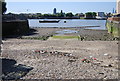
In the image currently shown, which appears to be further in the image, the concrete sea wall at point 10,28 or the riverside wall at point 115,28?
the concrete sea wall at point 10,28

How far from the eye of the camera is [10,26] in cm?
3256

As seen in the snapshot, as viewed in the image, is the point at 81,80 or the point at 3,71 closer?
the point at 81,80

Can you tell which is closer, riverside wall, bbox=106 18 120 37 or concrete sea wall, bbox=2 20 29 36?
riverside wall, bbox=106 18 120 37

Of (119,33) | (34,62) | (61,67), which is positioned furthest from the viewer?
(119,33)

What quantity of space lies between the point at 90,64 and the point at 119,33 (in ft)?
49.1

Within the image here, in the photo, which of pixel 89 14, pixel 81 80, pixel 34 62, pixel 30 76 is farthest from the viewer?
pixel 89 14

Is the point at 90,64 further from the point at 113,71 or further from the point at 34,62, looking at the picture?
the point at 34,62

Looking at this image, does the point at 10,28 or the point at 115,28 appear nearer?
the point at 115,28

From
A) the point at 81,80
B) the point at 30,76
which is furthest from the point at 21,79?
the point at 81,80

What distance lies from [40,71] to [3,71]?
5.20 ft

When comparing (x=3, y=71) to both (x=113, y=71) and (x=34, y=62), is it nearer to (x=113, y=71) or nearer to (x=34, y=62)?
(x=34, y=62)

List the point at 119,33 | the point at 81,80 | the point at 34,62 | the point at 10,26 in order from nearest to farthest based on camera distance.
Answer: the point at 81,80 → the point at 34,62 → the point at 119,33 → the point at 10,26

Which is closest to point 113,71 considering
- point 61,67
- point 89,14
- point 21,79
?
point 61,67

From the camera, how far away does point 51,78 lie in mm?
8758
